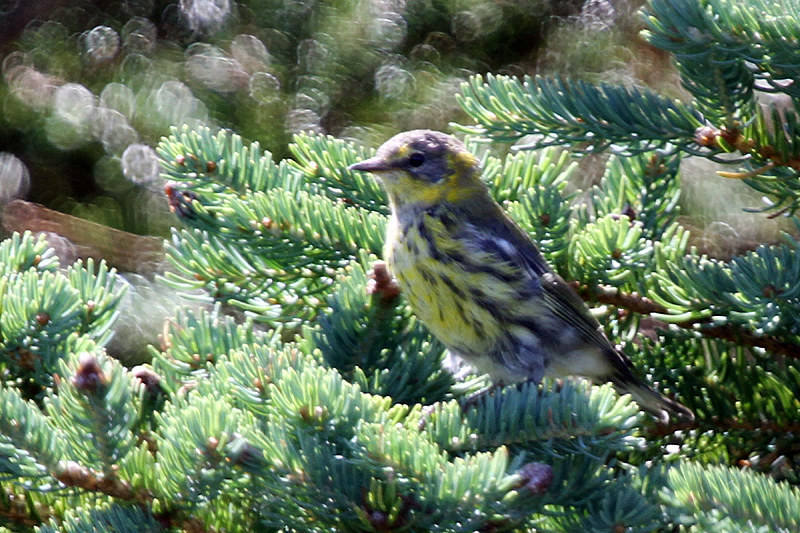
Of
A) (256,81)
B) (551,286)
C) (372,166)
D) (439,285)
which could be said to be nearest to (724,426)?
(551,286)

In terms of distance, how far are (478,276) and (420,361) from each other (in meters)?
0.92

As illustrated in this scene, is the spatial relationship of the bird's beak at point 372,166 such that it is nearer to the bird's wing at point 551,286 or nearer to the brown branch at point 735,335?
the bird's wing at point 551,286

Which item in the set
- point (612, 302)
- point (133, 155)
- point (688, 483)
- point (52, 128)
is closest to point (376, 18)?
point (133, 155)

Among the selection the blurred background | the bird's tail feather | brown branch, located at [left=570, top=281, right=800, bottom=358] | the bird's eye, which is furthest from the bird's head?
the bird's tail feather

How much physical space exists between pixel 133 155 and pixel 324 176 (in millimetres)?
1092

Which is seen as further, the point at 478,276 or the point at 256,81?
the point at 256,81

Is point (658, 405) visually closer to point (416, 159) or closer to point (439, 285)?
point (439, 285)

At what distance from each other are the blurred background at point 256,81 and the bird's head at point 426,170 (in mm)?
337

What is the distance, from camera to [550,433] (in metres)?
1.54

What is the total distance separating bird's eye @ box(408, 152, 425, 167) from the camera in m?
2.91

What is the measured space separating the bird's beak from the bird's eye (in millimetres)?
247

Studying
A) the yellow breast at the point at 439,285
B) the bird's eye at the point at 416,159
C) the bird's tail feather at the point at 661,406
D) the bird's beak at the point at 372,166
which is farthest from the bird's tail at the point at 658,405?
the bird's eye at the point at 416,159

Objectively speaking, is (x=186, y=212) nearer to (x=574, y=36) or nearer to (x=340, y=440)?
(x=340, y=440)

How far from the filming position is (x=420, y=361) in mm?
1939
